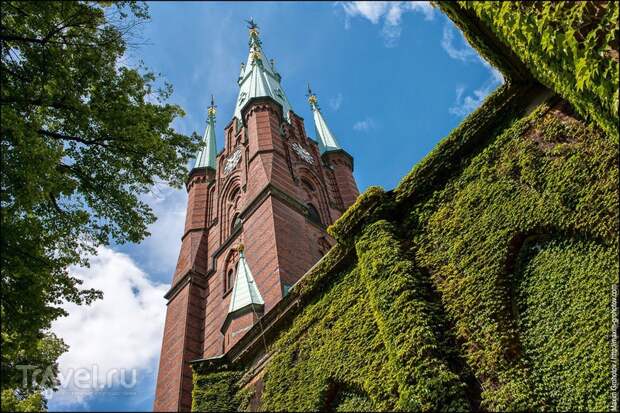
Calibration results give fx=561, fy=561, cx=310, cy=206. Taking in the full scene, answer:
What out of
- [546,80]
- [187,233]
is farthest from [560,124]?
[187,233]

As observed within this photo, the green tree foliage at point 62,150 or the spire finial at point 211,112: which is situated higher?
the spire finial at point 211,112

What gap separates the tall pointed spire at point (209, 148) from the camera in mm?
32406

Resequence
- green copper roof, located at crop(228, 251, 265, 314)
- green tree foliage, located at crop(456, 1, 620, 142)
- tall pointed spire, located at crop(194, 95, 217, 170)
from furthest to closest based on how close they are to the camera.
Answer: tall pointed spire, located at crop(194, 95, 217, 170)
green copper roof, located at crop(228, 251, 265, 314)
green tree foliage, located at crop(456, 1, 620, 142)

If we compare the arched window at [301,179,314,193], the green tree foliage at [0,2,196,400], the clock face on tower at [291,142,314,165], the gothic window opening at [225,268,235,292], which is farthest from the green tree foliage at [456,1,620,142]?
the clock face on tower at [291,142,314,165]

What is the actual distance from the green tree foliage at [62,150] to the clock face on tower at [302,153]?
692 inches

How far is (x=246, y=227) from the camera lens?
21.9 meters

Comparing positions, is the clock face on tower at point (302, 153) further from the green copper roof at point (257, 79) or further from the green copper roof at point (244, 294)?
the green copper roof at point (244, 294)

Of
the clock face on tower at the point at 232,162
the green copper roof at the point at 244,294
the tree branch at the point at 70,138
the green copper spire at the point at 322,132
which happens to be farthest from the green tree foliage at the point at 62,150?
the green copper spire at the point at 322,132

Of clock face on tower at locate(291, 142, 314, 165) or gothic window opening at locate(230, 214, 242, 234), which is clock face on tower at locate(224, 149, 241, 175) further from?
gothic window opening at locate(230, 214, 242, 234)

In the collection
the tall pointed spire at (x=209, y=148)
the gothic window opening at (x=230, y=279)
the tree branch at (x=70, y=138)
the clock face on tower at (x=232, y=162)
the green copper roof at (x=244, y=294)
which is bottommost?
the tree branch at (x=70, y=138)

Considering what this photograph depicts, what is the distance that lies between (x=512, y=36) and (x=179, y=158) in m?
7.27

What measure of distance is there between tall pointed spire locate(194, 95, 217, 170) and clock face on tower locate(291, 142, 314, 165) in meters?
4.78

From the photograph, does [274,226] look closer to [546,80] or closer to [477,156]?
[477,156]

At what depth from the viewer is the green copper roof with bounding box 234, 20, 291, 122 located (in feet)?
99.2
